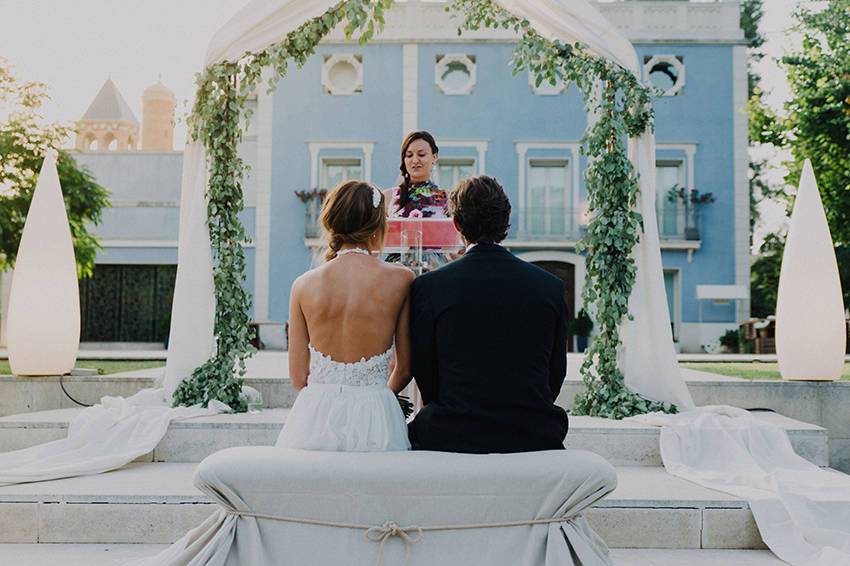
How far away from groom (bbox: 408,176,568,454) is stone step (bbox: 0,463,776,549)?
1340 mm

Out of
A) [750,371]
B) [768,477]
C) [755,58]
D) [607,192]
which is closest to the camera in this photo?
[768,477]

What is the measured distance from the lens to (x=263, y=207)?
1917 cm

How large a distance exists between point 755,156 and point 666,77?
8.67 m

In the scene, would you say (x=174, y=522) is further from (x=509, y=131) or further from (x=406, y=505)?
(x=509, y=131)

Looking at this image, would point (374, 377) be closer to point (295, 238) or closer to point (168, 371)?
point (168, 371)

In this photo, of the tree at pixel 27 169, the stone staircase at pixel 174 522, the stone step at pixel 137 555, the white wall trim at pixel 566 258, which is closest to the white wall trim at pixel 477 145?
the white wall trim at pixel 566 258

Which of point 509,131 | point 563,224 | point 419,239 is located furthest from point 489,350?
point 509,131

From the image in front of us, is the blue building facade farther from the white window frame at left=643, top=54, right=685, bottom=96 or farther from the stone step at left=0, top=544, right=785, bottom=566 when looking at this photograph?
the stone step at left=0, top=544, right=785, bottom=566

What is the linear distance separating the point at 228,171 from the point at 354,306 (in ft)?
10.2

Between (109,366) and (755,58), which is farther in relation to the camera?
(755,58)

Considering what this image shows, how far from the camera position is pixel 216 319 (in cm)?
543

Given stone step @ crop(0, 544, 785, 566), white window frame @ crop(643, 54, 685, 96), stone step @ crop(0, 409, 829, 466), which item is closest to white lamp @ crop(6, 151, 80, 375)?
stone step @ crop(0, 409, 829, 466)

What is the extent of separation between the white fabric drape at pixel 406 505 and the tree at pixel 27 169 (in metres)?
12.7

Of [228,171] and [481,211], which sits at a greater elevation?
[228,171]
